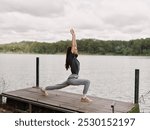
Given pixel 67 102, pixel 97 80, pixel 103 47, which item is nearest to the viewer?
pixel 67 102

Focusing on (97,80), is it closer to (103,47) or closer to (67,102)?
(67,102)

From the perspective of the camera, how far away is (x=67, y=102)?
8.64 m

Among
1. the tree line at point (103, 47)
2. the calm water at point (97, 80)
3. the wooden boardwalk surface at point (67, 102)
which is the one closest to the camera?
the wooden boardwalk surface at point (67, 102)

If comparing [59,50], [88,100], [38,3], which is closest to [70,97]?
[88,100]

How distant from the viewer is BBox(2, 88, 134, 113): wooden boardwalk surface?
7854mm

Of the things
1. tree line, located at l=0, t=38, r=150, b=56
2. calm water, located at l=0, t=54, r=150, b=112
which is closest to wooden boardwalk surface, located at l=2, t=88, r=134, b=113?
calm water, located at l=0, t=54, r=150, b=112

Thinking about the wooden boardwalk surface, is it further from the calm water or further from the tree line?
the tree line

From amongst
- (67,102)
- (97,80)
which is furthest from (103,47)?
(67,102)

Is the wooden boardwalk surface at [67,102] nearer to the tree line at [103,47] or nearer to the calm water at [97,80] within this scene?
the calm water at [97,80]

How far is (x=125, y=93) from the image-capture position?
23.1 meters

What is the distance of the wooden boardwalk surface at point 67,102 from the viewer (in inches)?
309

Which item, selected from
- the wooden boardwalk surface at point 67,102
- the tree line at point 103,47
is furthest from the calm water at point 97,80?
the tree line at point 103,47

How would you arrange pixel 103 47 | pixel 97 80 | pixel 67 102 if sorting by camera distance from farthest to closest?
1. pixel 103 47
2. pixel 97 80
3. pixel 67 102

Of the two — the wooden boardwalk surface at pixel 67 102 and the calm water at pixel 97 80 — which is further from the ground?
the wooden boardwalk surface at pixel 67 102
